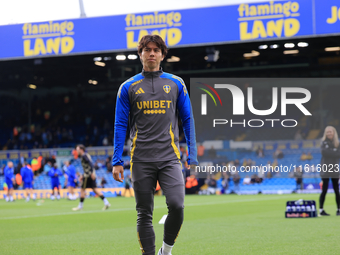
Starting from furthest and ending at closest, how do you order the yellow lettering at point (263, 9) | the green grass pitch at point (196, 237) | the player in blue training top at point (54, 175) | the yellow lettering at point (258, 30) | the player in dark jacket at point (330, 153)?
the player in blue training top at point (54, 175) < the yellow lettering at point (258, 30) < the yellow lettering at point (263, 9) < the player in dark jacket at point (330, 153) < the green grass pitch at point (196, 237)

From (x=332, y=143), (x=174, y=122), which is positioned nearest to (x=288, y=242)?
(x=174, y=122)

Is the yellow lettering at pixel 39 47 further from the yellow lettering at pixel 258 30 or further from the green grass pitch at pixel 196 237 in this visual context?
the green grass pitch at pixel 196 237

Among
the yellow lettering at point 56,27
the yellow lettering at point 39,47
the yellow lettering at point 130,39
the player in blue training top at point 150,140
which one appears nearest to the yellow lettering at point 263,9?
the yellow lettering at point 130,39

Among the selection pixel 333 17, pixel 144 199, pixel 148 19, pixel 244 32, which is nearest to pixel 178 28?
pixel 148 19

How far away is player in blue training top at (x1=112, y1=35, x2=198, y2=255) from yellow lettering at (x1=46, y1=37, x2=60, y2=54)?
71.9ft

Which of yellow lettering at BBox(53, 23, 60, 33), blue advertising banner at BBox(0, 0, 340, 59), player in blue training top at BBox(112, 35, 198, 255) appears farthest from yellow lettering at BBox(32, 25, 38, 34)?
player in blue training top at BBox(112, 35, 198, 255)

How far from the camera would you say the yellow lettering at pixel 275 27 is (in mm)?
22609

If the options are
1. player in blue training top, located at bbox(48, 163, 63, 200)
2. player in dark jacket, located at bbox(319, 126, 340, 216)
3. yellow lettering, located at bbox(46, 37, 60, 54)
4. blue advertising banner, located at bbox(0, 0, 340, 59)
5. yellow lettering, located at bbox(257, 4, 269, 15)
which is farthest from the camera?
yellow lettering, located at bbox(46, 37, 60, 54)

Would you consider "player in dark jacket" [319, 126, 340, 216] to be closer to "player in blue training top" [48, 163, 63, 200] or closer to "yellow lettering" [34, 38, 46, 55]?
"player in blue training top" [48, 163, 63, 200]

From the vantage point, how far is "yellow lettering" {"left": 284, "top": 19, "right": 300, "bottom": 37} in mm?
22438

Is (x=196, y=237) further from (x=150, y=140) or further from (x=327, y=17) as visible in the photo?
(x=327, y=17)

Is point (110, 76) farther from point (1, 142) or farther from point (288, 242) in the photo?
point (288, 242)

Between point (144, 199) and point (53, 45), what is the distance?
22331 millimetres

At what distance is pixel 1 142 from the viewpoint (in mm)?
40250
